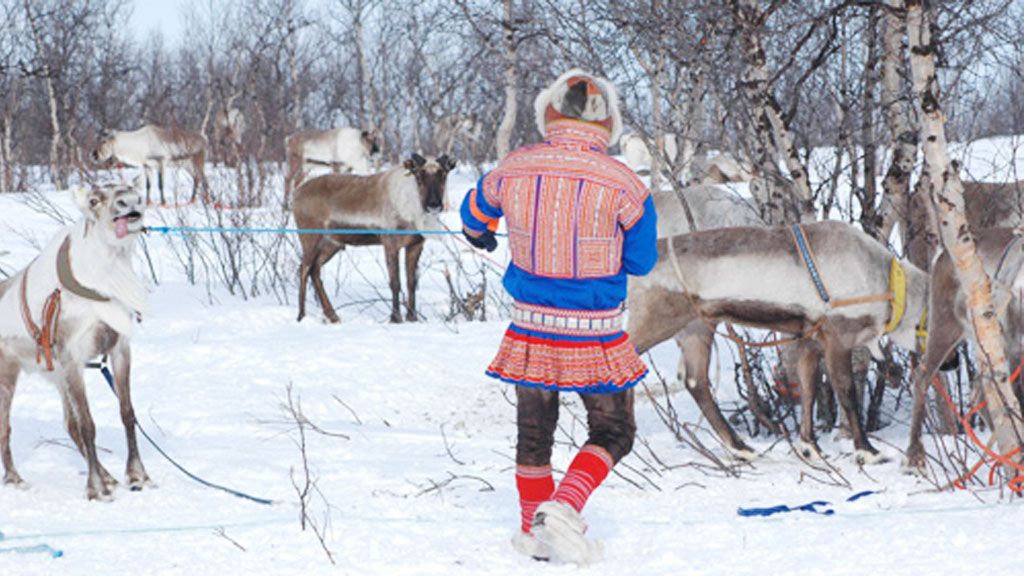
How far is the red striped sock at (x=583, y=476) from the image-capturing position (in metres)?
3.58

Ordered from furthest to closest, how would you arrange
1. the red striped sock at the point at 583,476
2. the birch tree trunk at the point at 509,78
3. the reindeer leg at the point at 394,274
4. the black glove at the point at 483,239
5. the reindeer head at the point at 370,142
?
the reindeer head at the point at 370,142 → the birch tree trunk at the point at 509,78 → the reindeer leg at the point at 394,274 → the black glove at the point at 483,239 → the red striped sock at the point at 583,476

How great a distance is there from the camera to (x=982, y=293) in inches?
166

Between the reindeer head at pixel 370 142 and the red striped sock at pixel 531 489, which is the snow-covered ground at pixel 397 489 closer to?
the red striped sock at pixel 531 489

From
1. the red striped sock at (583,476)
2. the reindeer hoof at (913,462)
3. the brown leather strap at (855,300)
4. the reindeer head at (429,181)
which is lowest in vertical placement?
the reindeer hoof at (913,462)

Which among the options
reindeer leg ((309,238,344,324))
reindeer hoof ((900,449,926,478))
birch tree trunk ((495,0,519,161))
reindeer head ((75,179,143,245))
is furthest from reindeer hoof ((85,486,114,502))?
birch tree trunk ((495,0,519,161))

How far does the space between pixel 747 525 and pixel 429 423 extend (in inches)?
124

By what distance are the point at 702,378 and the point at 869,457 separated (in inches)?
36.1

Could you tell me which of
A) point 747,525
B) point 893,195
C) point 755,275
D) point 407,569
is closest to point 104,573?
point 407,569

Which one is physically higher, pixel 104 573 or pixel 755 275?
pixel 755 275

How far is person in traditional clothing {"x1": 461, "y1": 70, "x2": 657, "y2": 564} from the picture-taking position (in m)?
3.61

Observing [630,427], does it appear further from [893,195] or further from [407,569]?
[893,195]

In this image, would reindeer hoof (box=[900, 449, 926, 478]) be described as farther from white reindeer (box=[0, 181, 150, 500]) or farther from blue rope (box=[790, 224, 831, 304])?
white reindeer (box=[0, 181, 150, 500])

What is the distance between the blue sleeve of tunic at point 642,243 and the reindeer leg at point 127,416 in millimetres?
2438

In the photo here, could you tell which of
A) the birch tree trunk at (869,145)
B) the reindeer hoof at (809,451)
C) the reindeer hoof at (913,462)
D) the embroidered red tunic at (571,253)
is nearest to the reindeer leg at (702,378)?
the reindeer hoof at (809,451)
